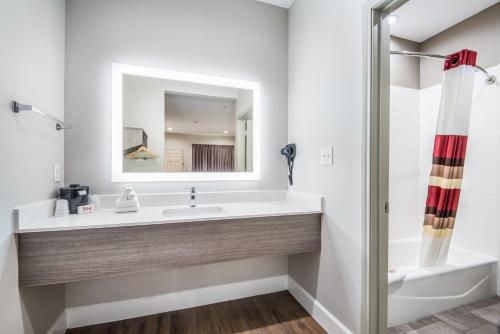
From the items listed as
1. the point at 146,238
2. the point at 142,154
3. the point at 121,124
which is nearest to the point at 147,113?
the point at 121,124

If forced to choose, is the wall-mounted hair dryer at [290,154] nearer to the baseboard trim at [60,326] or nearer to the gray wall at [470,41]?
the gray wall at [470,41]

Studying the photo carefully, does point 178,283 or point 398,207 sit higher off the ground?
point 398,207

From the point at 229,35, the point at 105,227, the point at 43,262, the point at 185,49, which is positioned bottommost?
the point at 43,262

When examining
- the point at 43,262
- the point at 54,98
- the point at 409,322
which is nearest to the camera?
the point at 43,262

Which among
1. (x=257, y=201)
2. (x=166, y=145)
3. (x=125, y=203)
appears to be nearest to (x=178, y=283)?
(x=125, y=203)

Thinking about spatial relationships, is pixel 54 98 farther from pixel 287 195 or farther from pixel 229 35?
pixel 287 195

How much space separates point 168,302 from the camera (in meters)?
1.70

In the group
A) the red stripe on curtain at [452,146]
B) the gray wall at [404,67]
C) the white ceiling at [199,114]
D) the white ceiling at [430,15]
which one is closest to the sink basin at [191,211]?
the white ceiling at [199,114]

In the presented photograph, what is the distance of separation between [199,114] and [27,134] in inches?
43.1

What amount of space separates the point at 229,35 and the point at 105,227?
1.76 meters

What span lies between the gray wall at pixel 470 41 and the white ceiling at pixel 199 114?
2.06 metres

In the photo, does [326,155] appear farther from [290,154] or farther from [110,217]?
[110,217]

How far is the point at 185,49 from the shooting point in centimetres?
179

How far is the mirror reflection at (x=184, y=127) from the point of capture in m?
1.71
